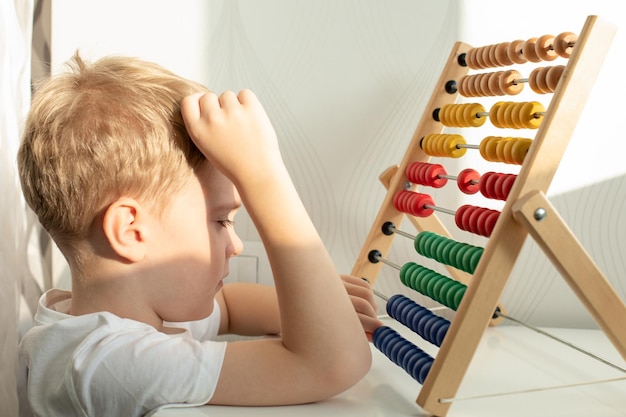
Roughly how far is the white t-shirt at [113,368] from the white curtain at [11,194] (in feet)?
0.88

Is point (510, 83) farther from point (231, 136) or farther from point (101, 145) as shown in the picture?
point (101, 145)

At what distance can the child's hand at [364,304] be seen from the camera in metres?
1.20

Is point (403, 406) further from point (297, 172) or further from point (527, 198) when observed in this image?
point (297, 172)

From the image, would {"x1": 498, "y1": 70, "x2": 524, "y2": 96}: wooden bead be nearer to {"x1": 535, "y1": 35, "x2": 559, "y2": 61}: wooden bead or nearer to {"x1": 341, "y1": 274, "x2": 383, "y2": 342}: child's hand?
{"x1": 535, "y1": 35, "x2": 559, "y2": 61}: wooden bead

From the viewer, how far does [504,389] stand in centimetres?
111

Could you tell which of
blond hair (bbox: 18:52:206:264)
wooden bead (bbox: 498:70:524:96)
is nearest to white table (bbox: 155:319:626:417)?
blond hair (bbox: 18:52:206:264)

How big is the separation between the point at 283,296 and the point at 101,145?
0.92 feet

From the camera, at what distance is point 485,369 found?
120cm

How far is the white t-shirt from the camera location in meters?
0.90

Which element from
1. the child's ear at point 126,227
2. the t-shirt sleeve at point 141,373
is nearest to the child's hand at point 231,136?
the child's ear at point 126,227

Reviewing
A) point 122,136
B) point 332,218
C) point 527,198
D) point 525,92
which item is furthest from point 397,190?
point 122,136

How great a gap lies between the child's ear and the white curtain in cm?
31

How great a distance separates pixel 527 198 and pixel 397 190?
0.49 meters

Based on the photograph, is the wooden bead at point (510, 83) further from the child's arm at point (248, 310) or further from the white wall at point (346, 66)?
the child's arm at point (248, 310)
